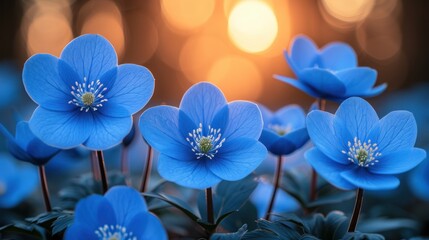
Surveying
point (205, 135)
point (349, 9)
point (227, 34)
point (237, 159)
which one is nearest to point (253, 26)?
point (227, 34)

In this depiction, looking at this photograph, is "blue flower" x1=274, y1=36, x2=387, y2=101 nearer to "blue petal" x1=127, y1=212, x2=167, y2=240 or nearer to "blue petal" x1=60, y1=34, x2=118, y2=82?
"blue petal" x1=60, y1=34, x2=118, y2=82

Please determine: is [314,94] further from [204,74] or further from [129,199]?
[204,74]

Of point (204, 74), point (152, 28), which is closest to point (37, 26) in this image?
point (152, 28)

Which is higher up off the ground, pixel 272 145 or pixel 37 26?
pixel 272 145

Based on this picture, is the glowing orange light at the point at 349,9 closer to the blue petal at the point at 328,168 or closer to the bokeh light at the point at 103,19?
the bokeh light at the point at 103,19

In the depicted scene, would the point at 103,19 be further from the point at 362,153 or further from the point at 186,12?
the point at 362,153

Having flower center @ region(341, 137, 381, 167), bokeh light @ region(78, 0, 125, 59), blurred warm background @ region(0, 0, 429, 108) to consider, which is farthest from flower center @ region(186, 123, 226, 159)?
bokeh light @ region(78, 0, 125, 59)
